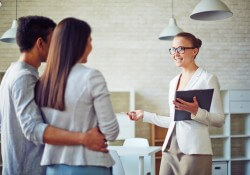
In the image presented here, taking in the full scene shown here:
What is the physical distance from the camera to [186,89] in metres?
2.56

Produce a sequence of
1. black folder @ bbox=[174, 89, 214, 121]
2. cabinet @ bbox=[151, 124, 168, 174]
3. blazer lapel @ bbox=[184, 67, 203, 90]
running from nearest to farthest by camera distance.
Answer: black folder @ bbox=[174, 89, 214, 121] → blazer lapel @ bbox=[184, 67, 203, 90] → cabinet @ bbox=[151, 124, 168, 174]

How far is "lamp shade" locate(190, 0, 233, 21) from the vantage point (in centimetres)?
369

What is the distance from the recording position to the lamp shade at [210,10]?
12.1 feet

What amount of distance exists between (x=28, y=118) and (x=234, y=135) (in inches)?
219

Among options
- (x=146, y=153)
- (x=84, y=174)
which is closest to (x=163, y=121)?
(x=146, y=153)

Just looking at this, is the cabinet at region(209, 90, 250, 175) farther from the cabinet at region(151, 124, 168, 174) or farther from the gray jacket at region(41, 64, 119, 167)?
the gray jacket at region(41, 64, 119, 167)

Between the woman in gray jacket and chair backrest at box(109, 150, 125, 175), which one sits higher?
the woman in gray jacket

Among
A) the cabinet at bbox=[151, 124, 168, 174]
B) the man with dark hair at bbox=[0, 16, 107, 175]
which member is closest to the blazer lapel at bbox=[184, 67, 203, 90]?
the man with dark hair at bbox=[0, 16, 107, 175]

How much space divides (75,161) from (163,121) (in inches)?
58.3

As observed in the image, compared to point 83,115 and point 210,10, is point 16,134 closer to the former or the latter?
point 83,115

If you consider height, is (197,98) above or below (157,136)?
above

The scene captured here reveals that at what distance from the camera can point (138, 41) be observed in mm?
6648

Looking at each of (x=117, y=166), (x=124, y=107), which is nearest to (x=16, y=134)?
(x=117, y=166)

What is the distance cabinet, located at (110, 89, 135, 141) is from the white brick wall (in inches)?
6.8
